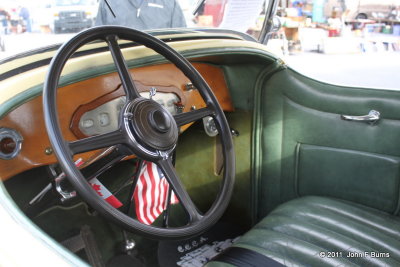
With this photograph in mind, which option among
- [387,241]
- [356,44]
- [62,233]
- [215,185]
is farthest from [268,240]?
[356,44]

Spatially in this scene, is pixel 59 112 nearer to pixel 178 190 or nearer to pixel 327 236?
pixel 178 190

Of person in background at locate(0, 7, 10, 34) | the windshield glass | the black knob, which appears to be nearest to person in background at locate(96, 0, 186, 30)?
the windshield glass

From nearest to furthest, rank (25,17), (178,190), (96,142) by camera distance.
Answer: (96,142) < (178,190) < (25,17)

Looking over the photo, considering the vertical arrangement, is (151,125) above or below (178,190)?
above

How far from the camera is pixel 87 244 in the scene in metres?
1.63

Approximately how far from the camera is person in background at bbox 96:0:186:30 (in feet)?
8.59

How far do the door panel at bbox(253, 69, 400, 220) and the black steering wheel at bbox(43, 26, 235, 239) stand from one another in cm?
57

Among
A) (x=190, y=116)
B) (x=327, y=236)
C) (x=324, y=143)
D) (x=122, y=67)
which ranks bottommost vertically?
(x=327, y=236)

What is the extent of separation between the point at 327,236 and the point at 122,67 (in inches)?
34.0

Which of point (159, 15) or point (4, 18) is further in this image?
point (4, 18)

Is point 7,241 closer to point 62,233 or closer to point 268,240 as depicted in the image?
point 268,240

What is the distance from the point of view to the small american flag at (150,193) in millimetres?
1396

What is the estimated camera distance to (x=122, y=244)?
1.75 metres

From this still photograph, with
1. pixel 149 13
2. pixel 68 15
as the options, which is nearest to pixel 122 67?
pixel 149 13
